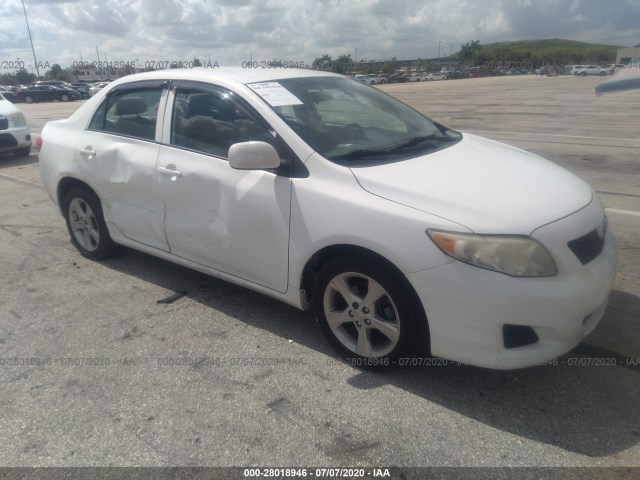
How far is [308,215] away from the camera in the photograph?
119 inches

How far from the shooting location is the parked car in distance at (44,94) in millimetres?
40875

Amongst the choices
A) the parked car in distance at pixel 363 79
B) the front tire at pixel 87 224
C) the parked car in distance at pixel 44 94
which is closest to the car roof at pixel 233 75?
the parked car in distance at pixel 363 79

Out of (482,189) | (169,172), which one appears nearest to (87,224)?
(169,172)

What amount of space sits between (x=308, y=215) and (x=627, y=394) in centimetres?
193

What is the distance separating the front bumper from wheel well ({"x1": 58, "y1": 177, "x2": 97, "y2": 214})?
129 inches

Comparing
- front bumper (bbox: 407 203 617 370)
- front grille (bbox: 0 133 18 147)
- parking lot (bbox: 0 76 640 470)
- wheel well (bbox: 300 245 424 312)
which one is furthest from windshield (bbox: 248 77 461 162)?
front grille (bbox: 0 133 18 147)

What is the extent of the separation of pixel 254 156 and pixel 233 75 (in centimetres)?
97

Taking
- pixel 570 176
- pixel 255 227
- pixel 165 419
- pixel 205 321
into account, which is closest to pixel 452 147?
pixel 570 176

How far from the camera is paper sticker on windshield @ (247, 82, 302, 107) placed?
3.43 m

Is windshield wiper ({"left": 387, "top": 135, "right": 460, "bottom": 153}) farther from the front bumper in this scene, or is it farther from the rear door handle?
the rear door handle

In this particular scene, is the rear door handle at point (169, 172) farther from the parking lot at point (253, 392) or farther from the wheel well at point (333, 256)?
the wheel well at point (333, 256)

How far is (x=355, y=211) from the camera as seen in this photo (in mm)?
2834

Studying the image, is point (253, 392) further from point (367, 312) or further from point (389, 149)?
point (389, 149)

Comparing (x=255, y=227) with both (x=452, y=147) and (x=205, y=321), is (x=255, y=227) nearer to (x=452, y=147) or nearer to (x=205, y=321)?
(x=205, y=321)
